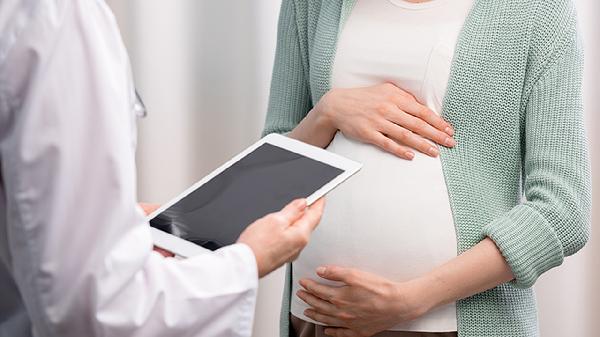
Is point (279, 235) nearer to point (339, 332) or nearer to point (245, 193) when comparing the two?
point (245, 193)

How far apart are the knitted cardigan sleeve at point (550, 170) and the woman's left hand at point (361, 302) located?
142 millimetres

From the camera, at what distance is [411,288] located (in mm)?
1277

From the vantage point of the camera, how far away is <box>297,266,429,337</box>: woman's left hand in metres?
1.28

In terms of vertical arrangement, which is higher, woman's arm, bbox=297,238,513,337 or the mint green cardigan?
the mint green cardigan

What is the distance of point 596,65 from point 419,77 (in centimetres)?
59

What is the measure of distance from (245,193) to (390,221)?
241 millimetres

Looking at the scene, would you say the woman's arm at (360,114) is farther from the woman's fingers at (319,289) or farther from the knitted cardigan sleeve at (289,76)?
the woman's fingers at (319,289)

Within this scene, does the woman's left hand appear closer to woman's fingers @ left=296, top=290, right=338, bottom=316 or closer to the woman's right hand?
woman's fingers @ left=296, top=290, right=338, bottom=316

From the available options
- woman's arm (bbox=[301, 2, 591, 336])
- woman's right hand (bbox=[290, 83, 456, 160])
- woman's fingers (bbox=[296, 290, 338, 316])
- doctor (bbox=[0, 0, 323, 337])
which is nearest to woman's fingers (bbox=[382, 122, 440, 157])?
woman's right hand (bbox=[290, 83, 456, 160])

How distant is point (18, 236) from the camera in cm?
80

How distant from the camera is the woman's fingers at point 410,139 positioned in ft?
4.36

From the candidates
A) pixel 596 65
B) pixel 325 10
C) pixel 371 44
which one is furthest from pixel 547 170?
pixel 596 65

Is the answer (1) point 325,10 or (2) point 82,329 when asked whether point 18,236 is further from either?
(1) point 325,10

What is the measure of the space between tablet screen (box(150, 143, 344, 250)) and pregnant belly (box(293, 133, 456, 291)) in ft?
0.56
